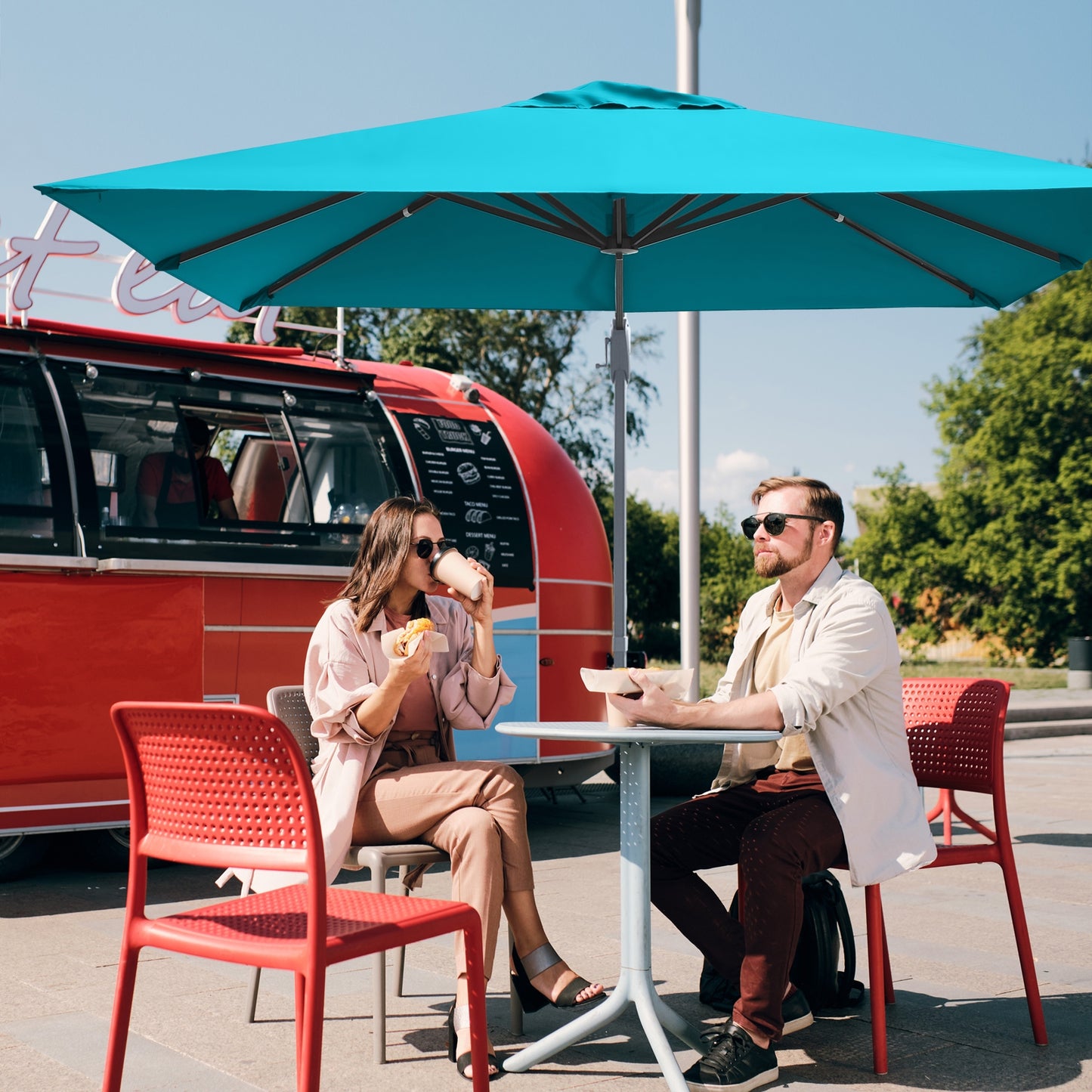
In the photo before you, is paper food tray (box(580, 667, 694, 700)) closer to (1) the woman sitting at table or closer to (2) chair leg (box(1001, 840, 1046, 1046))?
(1) the woman sitting at table

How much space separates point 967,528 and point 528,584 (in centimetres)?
3054

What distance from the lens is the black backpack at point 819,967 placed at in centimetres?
423

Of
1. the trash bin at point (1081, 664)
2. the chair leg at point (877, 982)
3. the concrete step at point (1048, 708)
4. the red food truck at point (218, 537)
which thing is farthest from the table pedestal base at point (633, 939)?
the trash bin at point (1081, 664)

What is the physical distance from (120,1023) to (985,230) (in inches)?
148

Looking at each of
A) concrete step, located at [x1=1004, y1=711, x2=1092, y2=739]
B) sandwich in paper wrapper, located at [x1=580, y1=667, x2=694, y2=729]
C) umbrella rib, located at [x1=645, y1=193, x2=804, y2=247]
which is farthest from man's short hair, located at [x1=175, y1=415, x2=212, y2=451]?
concrete step, located at [x1=1004, y1=711, x2=1092, y2=739]

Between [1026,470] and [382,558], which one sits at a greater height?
[1026,470]

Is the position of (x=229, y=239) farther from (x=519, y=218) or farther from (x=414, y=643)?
(x=414, y=643)

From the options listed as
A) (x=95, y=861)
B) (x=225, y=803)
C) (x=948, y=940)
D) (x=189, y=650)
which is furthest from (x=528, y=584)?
(x=225, y=803)

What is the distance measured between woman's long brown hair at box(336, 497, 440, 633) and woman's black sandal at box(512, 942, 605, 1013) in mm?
1098

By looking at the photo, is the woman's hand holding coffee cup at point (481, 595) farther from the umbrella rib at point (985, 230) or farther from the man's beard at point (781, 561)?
the umbrella rib at point (985, 230)

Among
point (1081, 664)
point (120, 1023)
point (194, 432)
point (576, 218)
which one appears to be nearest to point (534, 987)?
point (120, 1023)

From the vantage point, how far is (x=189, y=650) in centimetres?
665

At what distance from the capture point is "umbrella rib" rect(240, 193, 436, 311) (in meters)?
4.95

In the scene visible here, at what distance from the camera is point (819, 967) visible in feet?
13.9
